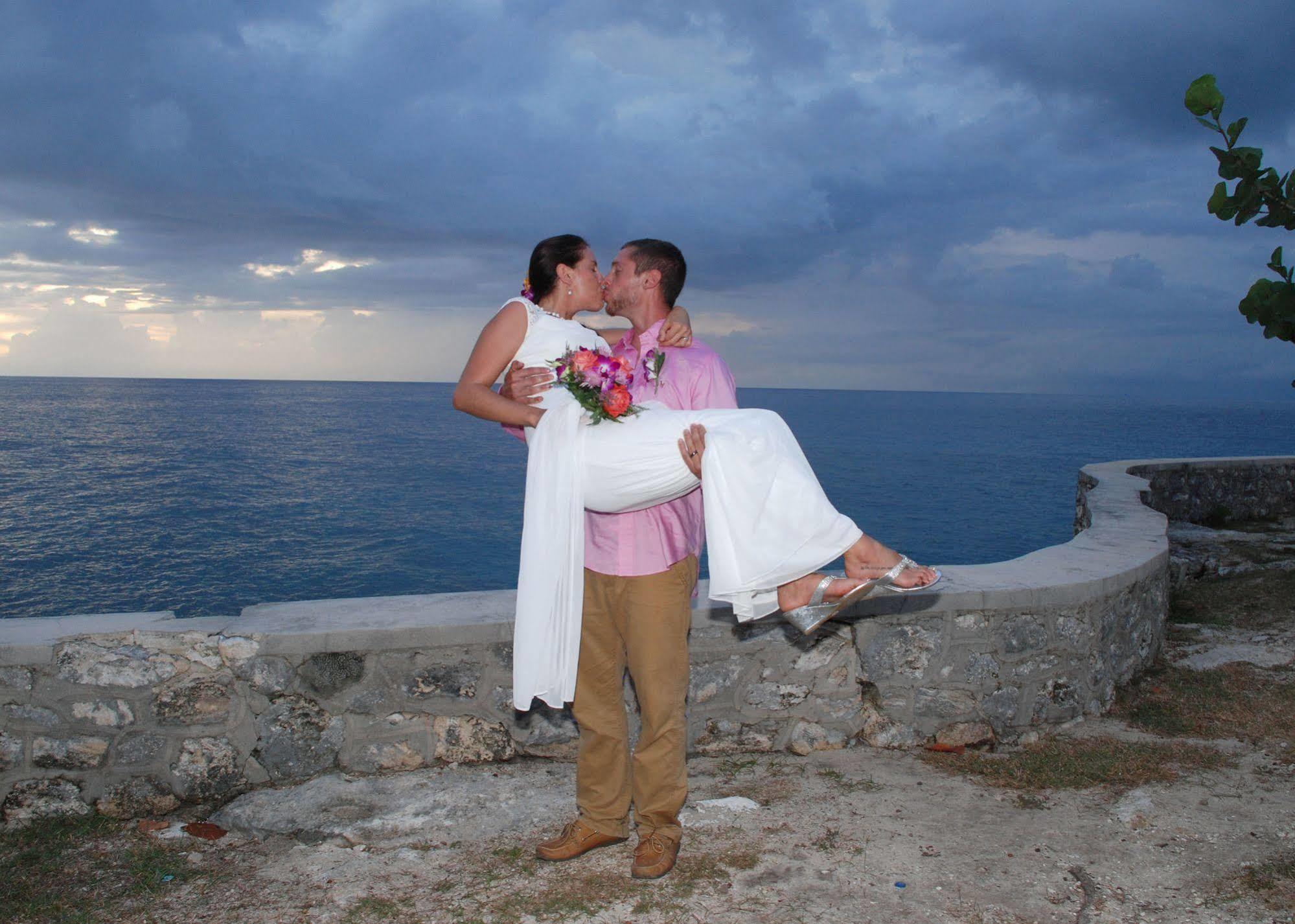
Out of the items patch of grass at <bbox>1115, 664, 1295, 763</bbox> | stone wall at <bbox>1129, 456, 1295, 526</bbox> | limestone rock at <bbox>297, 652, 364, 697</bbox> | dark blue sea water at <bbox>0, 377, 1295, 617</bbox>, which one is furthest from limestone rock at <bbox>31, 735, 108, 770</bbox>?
dark blue sea water at <bbox>0, 377, 1295, 617</bbox>

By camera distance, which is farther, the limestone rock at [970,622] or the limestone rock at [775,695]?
the limestone rock at [970,622]

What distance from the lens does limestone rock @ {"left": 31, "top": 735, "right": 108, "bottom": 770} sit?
11.0 ft

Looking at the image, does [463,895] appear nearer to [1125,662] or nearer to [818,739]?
[818,739]

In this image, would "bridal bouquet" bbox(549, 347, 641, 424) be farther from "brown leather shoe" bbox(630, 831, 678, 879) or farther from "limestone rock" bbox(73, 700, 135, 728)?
"limestone rock" bbox(73, 700, 135, 728)

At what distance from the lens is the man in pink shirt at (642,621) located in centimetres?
296

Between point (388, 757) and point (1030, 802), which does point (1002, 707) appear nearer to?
point (1030, 802)

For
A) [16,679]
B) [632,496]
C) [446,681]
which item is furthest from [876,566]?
[16,679]

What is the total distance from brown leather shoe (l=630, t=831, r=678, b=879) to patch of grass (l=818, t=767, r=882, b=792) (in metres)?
0.95

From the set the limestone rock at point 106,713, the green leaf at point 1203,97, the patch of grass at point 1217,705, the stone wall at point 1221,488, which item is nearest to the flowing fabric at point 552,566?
the limestone rock at point 106,713

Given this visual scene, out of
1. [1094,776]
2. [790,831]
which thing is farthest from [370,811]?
[1094,776]

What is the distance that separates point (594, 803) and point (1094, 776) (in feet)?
7.07

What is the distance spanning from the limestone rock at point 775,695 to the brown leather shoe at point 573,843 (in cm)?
108

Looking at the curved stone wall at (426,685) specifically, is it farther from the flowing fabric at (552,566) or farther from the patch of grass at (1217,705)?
the flowing fabric at (552,566)

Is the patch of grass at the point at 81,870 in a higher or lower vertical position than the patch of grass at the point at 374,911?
lower
